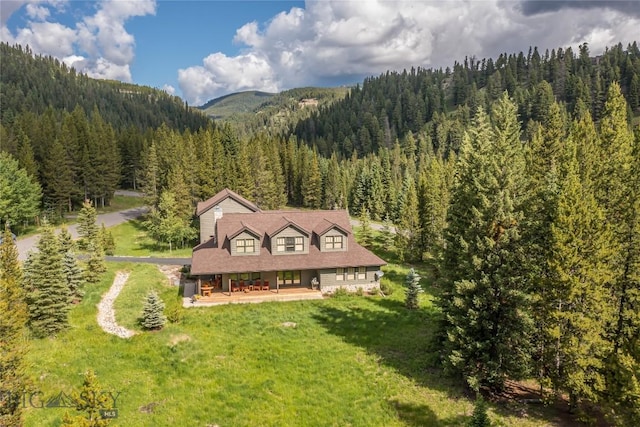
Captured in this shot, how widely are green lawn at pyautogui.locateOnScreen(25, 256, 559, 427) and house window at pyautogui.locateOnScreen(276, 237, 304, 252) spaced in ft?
23.9

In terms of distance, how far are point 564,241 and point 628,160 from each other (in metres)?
12.3

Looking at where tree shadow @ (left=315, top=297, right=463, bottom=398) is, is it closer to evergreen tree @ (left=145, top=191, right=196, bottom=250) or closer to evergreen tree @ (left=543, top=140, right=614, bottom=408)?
evergreen tree @ (left=543, top=140, right=614, bottom=408)

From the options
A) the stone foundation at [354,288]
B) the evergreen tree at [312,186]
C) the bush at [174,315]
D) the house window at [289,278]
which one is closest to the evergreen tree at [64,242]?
the bush at [174,315]

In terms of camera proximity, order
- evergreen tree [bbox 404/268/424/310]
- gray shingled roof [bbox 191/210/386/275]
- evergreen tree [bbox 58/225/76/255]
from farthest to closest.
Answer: gray shingled roof [bbox 191/210/386/275], evergreen tree [bbox 58/225/76/255], evergreen tree [bbox 404/268/424/310]

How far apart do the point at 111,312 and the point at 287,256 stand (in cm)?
1571

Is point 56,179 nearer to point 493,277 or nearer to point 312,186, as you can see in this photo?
point 312,186

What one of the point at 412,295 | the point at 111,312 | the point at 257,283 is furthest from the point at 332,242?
the point at 111,312

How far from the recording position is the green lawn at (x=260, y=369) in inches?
737

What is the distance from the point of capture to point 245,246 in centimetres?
3791

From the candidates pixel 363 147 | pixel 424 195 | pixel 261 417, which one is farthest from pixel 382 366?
→ pixel 363 147

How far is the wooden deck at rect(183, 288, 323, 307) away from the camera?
3434 cm

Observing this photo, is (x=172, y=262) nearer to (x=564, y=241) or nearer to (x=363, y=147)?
(x=564, y=241)

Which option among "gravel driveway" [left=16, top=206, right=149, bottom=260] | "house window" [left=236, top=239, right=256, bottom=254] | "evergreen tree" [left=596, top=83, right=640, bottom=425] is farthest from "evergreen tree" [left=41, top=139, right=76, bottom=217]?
"evergreen tree" [left=596, top=83, right=640, bottom=425]

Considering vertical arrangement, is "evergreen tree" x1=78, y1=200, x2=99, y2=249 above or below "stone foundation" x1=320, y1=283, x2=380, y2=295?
above
